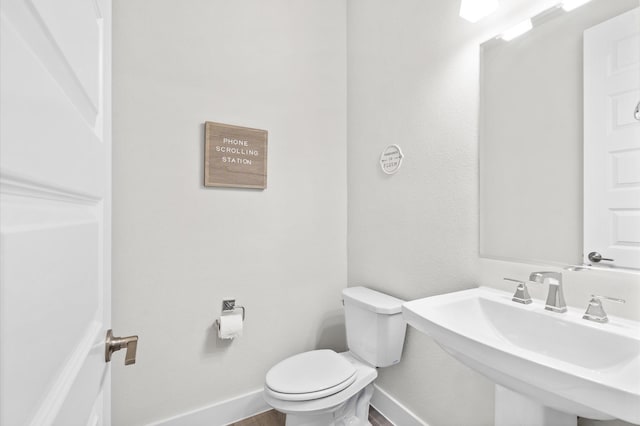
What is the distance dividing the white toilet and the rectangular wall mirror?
616 mm

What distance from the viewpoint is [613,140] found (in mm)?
860

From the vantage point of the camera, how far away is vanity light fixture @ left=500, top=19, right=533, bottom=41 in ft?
3.47

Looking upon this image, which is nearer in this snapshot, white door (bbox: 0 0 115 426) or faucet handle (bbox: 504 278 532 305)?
white door (bbox: 0 0 115 426)

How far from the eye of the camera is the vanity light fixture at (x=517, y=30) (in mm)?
1057

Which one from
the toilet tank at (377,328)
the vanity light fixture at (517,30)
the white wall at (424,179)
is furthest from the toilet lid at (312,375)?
the vanity light fixture at (517,30)

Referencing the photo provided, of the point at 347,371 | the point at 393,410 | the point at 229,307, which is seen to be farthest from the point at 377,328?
the point at 229,307

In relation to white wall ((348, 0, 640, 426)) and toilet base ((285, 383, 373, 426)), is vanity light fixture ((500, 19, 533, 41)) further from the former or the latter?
toilet base ((285, 383, 373, 426))

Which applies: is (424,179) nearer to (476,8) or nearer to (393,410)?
(476,8)

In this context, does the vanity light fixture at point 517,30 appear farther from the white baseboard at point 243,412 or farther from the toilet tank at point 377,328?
the white baseboard at point 243,412

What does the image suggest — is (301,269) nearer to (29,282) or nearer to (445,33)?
(445,33)

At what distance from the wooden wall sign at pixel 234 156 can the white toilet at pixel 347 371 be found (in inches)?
34.5

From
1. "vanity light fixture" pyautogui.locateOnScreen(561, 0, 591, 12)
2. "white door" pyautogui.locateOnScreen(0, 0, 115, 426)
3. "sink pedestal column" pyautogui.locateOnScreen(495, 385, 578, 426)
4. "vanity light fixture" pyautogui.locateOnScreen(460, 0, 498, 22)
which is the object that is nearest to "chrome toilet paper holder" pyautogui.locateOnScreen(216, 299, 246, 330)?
"white door" pyautogui.locateOnScreen(0, 0, 115, 426)

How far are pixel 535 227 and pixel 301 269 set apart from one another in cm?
124

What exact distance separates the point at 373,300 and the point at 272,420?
900mm
